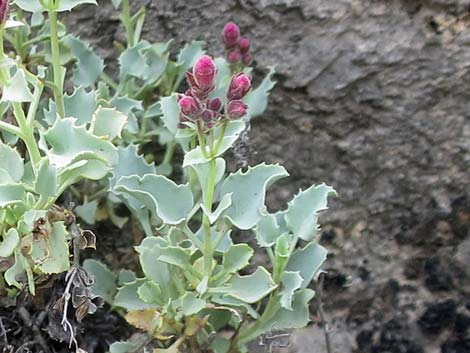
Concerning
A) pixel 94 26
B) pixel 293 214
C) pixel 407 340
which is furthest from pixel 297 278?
pixel 94 26

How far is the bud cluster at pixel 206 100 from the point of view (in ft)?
3.36

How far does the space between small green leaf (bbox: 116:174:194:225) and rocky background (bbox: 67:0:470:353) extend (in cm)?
37

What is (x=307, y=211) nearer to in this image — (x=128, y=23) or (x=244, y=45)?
(x=244, y=45)

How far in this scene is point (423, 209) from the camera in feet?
5.01

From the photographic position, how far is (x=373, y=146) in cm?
151

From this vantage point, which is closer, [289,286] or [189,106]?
[189,106]

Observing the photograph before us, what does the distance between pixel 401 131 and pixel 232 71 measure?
0.99 ft

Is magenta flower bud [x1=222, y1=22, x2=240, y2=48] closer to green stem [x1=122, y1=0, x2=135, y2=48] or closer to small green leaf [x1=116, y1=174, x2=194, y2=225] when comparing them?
green stem [x1=122, y1=0, x2=135, y2=48]

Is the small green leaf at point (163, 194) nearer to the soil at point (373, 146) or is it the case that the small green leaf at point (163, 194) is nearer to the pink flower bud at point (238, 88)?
the pink flower bud at point (238, 88)

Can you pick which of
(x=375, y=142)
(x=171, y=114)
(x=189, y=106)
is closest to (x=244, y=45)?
(x=171, y=114)

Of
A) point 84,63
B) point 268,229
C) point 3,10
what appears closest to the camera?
point 3,10

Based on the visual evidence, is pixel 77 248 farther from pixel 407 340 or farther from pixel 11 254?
pixel 407 340

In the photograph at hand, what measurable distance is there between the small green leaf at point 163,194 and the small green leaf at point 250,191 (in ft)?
0.18

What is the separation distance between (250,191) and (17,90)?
33 centimetres
